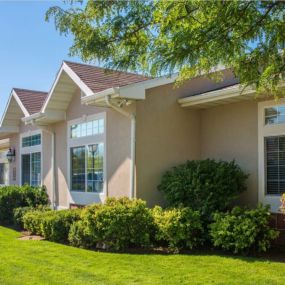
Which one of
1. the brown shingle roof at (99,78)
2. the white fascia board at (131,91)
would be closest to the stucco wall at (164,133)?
the white fascia board at (131,91)

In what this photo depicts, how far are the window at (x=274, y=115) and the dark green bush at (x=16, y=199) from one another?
29.3 feet

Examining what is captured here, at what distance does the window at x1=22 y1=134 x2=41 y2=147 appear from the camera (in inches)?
696

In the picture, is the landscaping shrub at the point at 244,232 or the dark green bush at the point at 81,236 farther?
the dark green bush at the point at 81,236

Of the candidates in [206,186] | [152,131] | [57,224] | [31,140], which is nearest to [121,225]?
[206,186]

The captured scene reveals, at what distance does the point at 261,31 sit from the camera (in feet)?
15.9


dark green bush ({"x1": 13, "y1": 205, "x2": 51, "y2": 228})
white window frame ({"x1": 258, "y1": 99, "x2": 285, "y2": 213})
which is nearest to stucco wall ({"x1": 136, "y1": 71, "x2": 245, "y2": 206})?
white window frame ({"x1": 258, "y1": 99, "x2": 285, "y2": 213})

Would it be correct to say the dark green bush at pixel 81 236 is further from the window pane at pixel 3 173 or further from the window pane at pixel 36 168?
the window pane at pixel 3 173

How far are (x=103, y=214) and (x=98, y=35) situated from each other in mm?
5371

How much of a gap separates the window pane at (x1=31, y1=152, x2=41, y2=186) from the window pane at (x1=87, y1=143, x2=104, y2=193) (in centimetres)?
441

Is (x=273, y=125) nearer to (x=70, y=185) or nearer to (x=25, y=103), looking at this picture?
(x=70, y=185)

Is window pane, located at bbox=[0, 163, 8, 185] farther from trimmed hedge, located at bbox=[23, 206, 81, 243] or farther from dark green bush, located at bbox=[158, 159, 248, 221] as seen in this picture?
dark green bush, located at bbox=[158, 159, 248, 221]

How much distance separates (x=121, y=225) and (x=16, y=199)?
714 cm

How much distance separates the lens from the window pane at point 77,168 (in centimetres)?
1416

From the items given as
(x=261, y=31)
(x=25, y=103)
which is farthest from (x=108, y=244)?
(x=25, y=103)
